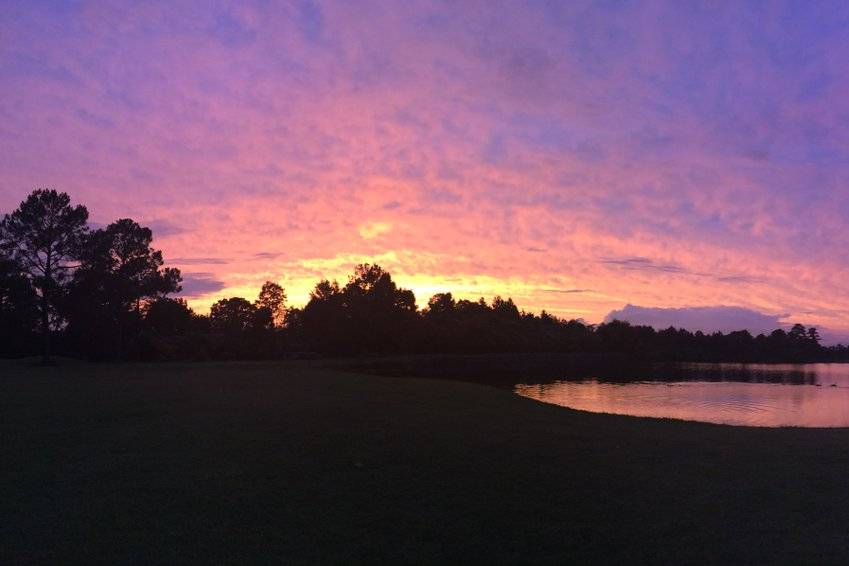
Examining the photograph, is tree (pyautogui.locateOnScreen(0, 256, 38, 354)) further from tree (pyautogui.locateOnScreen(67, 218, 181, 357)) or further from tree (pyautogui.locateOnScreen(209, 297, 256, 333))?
tree (pyautogui.locateOnScreen(209, 297, 256, 333))

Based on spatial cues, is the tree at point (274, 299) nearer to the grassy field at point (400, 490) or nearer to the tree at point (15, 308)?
the tree at point (15, 308)

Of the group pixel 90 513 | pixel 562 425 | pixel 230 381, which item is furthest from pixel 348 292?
pixel 90 513

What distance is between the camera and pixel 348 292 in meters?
103

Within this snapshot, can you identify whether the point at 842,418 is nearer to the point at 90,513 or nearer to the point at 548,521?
the point at 548,521

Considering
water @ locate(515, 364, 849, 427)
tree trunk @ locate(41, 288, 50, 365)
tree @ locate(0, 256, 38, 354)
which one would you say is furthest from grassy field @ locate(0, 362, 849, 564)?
tree @ locate(0, 256, 38, 354)

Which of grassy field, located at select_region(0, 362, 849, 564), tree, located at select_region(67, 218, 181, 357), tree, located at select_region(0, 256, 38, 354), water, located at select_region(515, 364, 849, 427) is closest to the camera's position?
grassy field, located at select_region(0, 362, 849, 564)

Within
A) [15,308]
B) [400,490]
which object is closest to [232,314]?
[15,308]

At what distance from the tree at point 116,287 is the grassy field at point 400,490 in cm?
4144

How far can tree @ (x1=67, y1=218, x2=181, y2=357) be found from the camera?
175 ft

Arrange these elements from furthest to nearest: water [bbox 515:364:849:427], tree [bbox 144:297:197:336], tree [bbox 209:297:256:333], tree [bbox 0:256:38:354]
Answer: tree [bbox 209:297:256:333]
tree [bbox 144:297:197:336]
tree [bbox 0:256:38:354]
water [bbox 515:364:849:427]

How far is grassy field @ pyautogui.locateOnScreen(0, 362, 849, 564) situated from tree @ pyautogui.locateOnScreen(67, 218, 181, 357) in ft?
136

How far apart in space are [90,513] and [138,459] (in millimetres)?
2764

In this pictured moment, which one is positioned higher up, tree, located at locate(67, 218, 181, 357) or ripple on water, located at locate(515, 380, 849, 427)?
tree, located at locate(67, 218, 181, 357)

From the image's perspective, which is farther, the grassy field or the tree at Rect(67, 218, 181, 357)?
the tree at Rect(67, 218, 181, 357)
